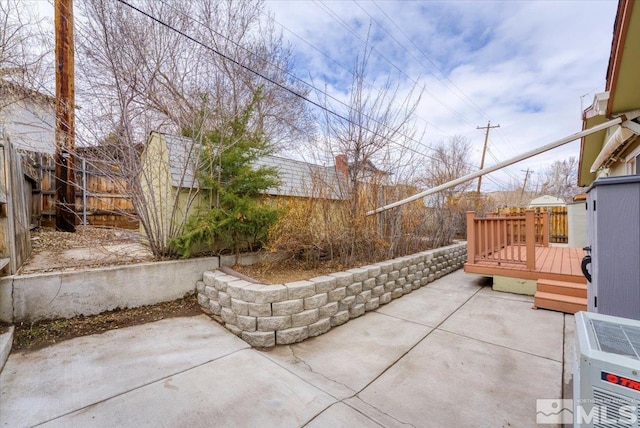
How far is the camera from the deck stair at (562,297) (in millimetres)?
4027

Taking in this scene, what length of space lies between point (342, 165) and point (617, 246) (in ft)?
11.7

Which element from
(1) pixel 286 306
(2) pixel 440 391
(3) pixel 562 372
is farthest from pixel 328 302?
(3) pixel 562 372

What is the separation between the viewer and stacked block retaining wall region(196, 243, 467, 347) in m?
3.09

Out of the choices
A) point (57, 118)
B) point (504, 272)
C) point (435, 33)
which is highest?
point (435, 33)

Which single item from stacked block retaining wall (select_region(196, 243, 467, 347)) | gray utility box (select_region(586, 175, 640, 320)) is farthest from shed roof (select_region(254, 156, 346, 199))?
gray utility box (select_region(586, 175, 640, 320))

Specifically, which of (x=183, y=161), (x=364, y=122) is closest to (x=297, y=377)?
(x=183, y=161)

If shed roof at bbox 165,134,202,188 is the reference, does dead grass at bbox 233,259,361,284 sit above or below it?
below

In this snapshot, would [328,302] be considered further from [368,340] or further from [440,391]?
[440,391]

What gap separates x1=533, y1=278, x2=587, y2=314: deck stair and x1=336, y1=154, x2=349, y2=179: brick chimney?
11.9 ft

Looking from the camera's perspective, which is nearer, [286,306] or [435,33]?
[286,306]

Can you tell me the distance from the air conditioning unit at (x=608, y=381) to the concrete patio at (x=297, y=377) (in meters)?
0.99

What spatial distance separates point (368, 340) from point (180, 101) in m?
5.14

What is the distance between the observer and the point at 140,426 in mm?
1814

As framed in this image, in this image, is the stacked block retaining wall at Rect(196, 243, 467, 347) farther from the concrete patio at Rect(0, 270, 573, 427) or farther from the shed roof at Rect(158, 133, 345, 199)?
the shed roof at Rect(158, 133, 345, 199)
